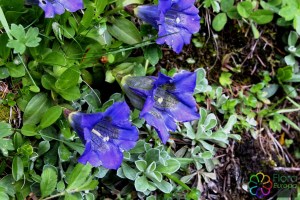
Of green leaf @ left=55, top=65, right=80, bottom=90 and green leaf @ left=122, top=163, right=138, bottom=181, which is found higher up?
green leaf @ left=55, top=65, right=80, bottom=90

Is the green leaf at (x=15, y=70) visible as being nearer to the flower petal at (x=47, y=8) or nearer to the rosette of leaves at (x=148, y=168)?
the flower petal at (x=47, y=8)

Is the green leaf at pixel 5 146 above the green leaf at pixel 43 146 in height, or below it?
above

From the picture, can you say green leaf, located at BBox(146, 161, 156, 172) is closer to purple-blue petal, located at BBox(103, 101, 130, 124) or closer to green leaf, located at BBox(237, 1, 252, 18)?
purple-blue petal, located at BBox(103, 101, 130, 124)

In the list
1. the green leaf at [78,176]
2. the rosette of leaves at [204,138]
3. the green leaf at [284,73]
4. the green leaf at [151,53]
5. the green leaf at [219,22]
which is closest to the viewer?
the green leaf at [78,176]

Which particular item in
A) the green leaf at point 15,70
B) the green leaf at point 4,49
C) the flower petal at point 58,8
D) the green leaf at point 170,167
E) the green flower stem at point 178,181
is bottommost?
the green flower stem at point 178,181

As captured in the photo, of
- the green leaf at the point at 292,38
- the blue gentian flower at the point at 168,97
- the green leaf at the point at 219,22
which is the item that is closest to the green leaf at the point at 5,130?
the blue gentian flower at the point at 168,97

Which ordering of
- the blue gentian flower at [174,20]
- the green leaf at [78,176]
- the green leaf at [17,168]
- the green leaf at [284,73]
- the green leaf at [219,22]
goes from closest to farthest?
the green leaf at [17,168] → the green leaf at [78,176] → the blue gentian flower at [174,20] → the green leaf at [219,22] → the green leaf at [284,73]

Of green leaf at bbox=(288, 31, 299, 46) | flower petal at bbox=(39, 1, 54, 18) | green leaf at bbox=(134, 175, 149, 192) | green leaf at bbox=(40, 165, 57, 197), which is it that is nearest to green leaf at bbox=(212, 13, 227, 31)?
green leaf at bbox=(288, 31, 299, 46)
